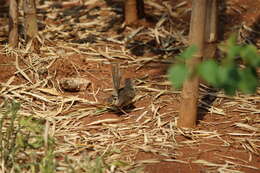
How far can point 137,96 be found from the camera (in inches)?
156

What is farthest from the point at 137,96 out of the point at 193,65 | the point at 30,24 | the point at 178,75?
the point at 178,75

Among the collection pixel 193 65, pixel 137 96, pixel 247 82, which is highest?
pixel 247 82

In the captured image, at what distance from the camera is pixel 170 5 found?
5879mm

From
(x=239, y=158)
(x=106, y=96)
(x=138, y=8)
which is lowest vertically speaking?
(x=239, y=158)

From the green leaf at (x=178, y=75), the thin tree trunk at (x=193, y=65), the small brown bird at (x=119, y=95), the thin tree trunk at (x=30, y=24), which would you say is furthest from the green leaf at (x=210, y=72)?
the thin tree trunk at (x=30, y=24)

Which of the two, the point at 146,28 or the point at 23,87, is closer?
the point at 23,87

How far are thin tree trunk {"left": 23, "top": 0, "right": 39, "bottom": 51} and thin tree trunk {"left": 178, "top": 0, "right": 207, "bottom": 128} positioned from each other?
6.20 feet

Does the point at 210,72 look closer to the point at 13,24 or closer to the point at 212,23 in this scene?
the point at 212,23

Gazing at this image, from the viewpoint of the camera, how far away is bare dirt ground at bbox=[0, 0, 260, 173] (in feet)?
10.3

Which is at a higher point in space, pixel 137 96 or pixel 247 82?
pixel 247 82

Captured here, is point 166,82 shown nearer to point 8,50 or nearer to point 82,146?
point 82,146

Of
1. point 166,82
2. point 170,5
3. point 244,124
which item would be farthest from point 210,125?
point 170,5

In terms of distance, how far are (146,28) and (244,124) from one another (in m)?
2.21

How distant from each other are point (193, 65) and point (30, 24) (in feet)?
6.91
